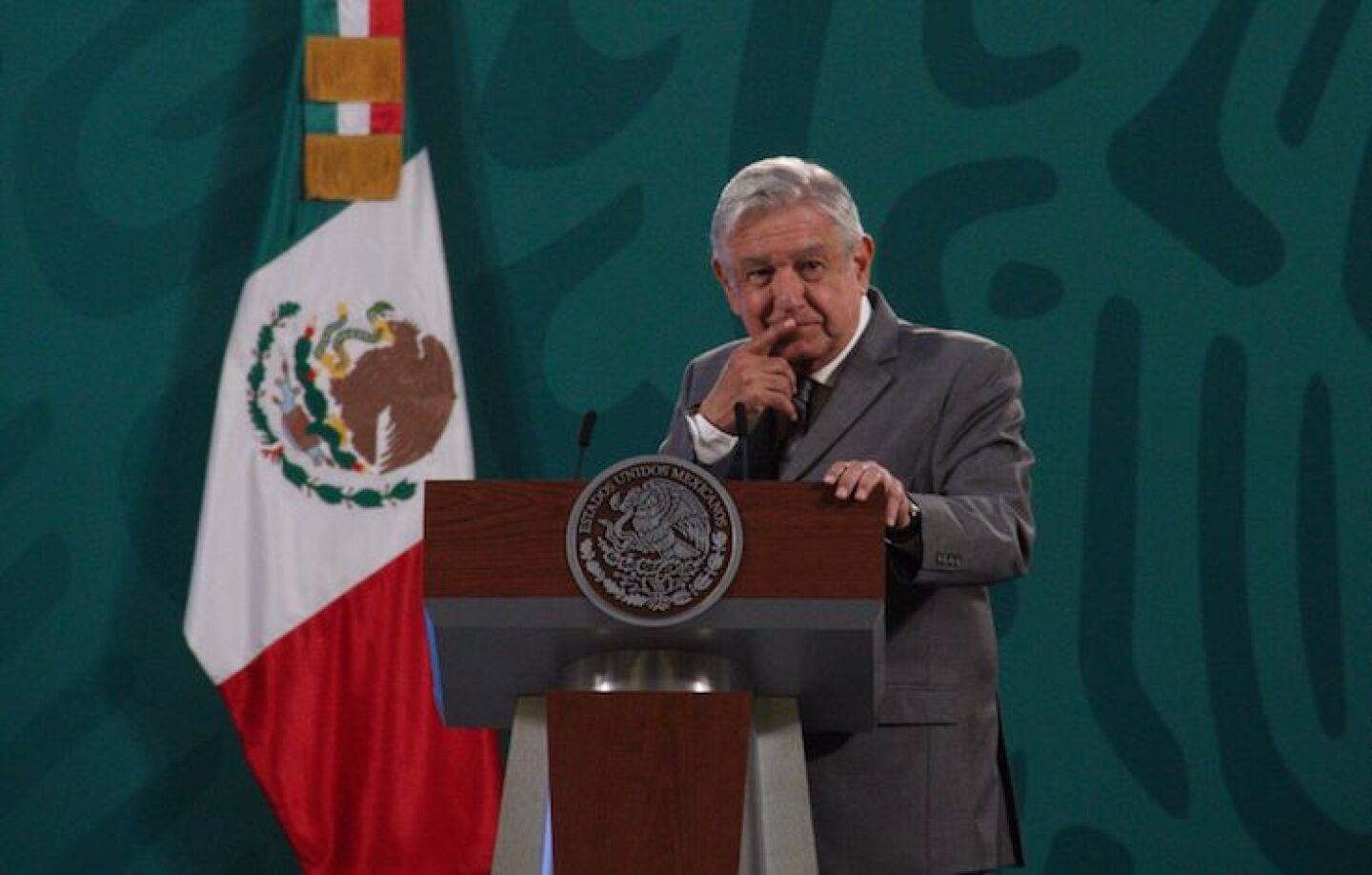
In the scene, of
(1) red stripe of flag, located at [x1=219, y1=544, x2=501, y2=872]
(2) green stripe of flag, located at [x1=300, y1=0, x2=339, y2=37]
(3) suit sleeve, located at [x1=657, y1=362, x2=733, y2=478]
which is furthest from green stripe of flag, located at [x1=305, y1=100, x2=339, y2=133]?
(3) suit sleeve, located at [x1=657, y1=362, x2=733, y2=478]

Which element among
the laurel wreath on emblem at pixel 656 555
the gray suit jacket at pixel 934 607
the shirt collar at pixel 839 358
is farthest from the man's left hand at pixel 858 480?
the shirt collar at pixel 839 358

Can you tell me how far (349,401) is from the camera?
451cm

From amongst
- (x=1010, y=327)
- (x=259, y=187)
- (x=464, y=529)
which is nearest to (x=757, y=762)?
(x=464, y=529)

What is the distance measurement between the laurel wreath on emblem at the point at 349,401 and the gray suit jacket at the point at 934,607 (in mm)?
2359

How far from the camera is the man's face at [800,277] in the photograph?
2312mm

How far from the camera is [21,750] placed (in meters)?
4.55

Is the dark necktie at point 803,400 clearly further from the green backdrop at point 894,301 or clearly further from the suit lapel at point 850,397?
the green backdrop at point 894,301

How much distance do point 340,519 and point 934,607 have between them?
2600mm

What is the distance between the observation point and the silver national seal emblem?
1686mm

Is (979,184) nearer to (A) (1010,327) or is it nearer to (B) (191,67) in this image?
(A) (1010,327)

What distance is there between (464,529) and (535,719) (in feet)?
0.76

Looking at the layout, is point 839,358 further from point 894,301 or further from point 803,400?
point 894,301

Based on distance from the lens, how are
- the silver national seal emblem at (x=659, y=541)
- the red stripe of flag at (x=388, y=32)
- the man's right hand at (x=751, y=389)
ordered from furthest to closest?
the red stripe of flag at (x=388, y=32)
the man's right hand at (x=751, y=389)
the silver national seal emblem at (x=659, y=541)

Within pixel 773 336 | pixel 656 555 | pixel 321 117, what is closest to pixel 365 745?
pixel 321 117
